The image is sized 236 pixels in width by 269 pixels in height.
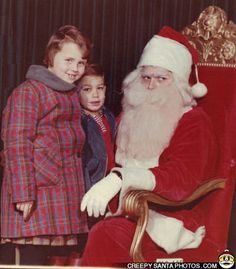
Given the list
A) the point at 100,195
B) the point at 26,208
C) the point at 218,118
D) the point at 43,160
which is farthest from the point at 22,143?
the point at 218,118

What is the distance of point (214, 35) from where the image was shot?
258 centimetres

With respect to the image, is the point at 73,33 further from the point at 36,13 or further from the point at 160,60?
the point at 160,60

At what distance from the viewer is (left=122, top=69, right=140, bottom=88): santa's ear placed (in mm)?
2547

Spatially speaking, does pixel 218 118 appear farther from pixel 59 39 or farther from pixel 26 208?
pixel 26 208

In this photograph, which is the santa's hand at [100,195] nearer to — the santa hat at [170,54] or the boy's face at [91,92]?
the boy's face at [91,92]

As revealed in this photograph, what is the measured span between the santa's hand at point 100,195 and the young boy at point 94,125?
0.03 metres

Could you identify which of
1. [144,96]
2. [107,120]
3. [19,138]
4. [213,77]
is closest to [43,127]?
[19,138]

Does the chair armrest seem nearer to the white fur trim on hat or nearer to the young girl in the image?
the young girl

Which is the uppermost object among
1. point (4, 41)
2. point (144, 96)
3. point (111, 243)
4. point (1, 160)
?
point (4, 41)

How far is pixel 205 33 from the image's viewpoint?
2582 mm

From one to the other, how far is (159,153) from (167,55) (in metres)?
0.38

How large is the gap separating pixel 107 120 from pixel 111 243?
1.55 feet

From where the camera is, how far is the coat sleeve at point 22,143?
246cm

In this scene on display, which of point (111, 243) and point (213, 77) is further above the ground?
point (213, 77)
